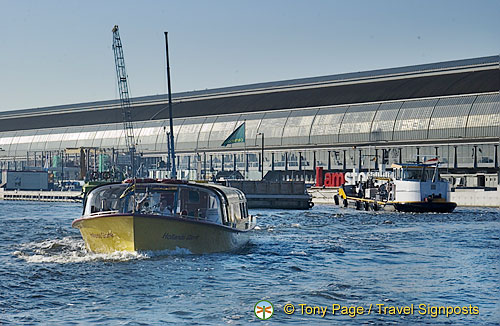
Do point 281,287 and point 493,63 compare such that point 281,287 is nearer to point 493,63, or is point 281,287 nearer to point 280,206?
point 280,206

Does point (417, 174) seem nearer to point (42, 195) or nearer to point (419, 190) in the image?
point (419, 190)

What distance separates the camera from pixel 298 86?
523ft

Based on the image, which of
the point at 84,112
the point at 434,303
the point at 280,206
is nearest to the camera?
the point at 434,303

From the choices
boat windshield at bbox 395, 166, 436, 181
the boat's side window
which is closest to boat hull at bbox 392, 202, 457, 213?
boat windshield at bbox 395, 166, 436, 181

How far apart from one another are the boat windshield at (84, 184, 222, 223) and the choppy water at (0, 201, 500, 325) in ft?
7.29

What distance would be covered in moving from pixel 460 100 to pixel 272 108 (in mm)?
37501

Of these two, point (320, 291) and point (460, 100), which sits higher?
point (460, 100)

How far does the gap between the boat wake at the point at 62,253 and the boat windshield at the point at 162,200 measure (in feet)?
7.26

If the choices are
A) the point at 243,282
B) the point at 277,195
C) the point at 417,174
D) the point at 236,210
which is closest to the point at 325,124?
the point at 277,195

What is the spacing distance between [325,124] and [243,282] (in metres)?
118

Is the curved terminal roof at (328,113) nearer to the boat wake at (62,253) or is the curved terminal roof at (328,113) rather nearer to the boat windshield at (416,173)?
the boat windshield at (416,173)

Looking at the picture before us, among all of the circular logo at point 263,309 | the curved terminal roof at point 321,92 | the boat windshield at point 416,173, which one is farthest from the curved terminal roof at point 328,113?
the circular logo at point 263,309

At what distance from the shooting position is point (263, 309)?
25.8m

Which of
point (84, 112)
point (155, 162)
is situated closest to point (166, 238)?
point (155, 162)
